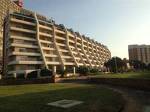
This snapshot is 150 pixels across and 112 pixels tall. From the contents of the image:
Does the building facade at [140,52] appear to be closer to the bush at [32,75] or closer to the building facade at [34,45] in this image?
the building facade at [34,45]

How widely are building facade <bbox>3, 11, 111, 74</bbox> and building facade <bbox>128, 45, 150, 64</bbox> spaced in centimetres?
10177

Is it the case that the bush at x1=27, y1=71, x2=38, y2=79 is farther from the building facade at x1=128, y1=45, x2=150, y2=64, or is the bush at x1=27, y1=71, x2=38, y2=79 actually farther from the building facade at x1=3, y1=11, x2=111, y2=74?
the building facade at x1=128, y1=45, x2=150, y2=64

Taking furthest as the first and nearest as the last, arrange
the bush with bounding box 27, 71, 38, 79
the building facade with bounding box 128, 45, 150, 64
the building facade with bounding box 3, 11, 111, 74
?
the building facade with bounding box 128, 45, 150, 64, the building facade with bounding box 3, 11, 111, 74, the bush with bounding box 27, 71, 38, 79

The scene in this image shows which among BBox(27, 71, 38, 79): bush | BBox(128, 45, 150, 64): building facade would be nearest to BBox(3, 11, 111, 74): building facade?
BBox(27, 71, 38, 79): bush

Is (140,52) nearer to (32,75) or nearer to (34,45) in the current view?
(34,45)

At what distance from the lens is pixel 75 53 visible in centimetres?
10406

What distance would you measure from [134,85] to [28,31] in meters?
55.5

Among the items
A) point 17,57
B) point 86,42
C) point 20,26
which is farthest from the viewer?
point 86,42

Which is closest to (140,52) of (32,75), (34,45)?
(34,45)

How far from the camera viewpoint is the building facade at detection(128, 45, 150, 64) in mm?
190175

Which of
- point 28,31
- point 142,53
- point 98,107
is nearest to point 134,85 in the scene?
point 98,107

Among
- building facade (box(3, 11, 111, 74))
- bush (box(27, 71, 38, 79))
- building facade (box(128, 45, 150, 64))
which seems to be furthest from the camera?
building facade (box(128, 45, 150, 64))

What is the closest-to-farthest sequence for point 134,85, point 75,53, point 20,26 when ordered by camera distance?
point 134,85 < point 20,26 < point 75,53

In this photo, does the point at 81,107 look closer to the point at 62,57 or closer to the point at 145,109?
the point at 145,109
